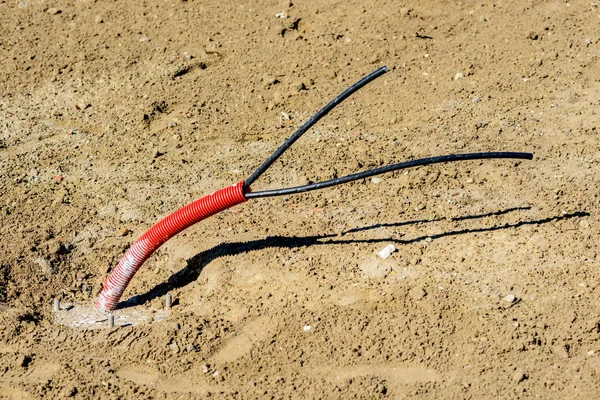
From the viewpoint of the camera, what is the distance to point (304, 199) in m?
5.60

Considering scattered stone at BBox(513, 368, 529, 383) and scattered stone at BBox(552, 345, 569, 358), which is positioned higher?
scattered stone at BBox(513, 368, 529, 383)

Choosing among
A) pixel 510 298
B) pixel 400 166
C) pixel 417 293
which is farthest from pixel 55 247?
pixel 510 298

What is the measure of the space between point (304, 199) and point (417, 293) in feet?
3.87

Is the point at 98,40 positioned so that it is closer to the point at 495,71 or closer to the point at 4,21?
the point at 4,21

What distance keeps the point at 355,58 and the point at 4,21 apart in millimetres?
3267

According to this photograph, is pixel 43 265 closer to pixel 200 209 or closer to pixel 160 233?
pixel 160 233

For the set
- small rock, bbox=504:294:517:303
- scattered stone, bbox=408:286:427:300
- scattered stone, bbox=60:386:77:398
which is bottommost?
small rock, bbox=504:294:517:303

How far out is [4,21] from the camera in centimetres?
746

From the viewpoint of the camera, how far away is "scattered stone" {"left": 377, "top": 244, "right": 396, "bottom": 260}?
5.07 m

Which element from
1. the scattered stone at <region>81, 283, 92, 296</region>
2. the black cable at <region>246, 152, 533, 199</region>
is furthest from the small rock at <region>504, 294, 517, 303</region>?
the scattered stone at <region>81, 283, 92, 296</region>

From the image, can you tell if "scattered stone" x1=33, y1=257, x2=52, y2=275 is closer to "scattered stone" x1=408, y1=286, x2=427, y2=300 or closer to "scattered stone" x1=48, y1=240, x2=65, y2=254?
"scattered stone" x1=48, y1=240, x2=65, y2=254

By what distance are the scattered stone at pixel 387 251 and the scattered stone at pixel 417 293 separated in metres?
0.33

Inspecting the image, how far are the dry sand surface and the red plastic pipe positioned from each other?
0.72 ft

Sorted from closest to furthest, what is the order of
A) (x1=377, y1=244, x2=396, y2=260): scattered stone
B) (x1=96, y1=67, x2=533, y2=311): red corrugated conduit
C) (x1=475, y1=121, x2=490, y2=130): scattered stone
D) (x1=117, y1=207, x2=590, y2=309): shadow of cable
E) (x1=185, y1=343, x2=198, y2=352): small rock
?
(x1=96, y1=67, x2=533, y2=311): red corrugated conduit, (x1=185, y1=343, x2=198, y2=352): small rock, (x1=377, y1=244, x2=396, y2=260): scattered stone, (x1=117, y1=207, x2=590, y2=309): shadow of cable, (x1=475, y1=121, x2=490, y2=130): scattered stone
